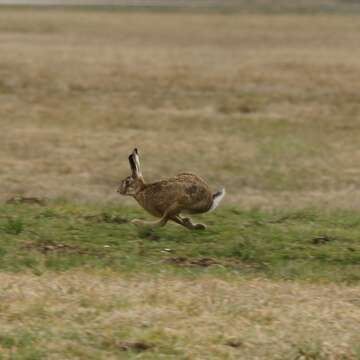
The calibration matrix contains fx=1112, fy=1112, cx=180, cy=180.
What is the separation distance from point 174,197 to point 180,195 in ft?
0.23

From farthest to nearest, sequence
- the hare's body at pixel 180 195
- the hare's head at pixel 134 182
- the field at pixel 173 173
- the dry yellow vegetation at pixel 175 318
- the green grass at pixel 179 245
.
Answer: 1. the hare's head at pixel 134 182
2. the hare's body at pixel 180 195
3. the green grass at pixel 179 245
4. the field at pixel 173 173
5. the dry yellow vegetation at pixel 175 318

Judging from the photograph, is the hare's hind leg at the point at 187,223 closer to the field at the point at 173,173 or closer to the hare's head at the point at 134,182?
the field at the point at 173,173

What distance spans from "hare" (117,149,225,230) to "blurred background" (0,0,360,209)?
342 centimetres

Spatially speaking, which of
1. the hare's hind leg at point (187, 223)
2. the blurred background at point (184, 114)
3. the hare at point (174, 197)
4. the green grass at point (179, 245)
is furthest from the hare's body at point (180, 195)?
the blurred background at point (184, 114)

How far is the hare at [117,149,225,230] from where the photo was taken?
10.4 metres

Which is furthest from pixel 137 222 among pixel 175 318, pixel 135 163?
pixel 175 318

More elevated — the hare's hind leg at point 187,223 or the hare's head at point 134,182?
the hare's head at point 134,182

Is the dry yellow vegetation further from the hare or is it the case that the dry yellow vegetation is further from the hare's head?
the hare's head

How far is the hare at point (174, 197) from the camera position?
10398 mm

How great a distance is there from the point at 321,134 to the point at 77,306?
1221cm

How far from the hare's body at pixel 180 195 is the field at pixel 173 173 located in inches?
10.4

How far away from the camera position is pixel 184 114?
2112cm

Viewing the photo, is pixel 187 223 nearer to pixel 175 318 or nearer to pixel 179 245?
pixel 179 245

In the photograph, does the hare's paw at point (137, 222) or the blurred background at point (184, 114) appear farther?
the blurred background at point (184, 114)
